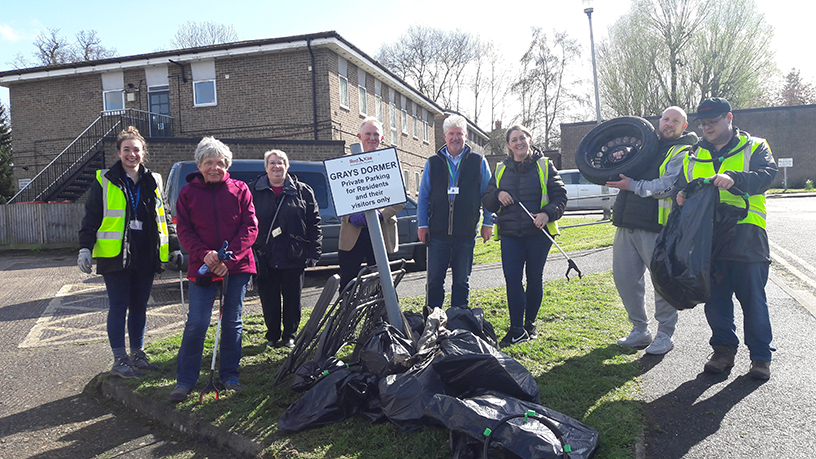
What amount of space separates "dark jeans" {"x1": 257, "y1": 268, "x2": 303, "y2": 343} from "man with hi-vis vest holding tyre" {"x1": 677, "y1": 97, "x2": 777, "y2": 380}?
10.8ft

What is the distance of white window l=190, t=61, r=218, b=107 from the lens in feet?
67.8

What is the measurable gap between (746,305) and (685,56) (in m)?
35.7

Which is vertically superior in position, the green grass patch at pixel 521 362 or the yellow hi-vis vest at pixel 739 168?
the yellow hi-vis vest at pixel 739 168

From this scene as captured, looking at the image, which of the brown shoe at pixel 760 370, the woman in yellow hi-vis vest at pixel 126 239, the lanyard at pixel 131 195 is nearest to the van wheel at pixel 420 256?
the woman in yellow hi-vis vest at pixel 126 239

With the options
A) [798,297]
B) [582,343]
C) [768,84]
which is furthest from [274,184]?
[768,84]

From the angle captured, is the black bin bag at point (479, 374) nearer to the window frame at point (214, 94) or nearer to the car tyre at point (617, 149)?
the car tyre at point (617, 149)

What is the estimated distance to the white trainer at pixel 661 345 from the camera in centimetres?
442

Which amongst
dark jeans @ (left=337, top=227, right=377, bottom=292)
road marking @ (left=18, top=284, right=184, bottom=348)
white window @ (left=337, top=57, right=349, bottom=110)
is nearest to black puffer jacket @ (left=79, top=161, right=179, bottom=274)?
dark jeans @ (left=337, top=227, right=377, bottom=292)

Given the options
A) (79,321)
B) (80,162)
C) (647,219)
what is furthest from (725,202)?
(80,162)

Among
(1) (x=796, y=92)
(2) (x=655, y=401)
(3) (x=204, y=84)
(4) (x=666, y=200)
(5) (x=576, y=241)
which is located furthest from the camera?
(1) (x=796, y=92)

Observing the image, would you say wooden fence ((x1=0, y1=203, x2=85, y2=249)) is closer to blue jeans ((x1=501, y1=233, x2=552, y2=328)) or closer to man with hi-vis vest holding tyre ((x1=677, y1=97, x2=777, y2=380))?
blue jeans ((x1=501, y1=233, x2=552, y2=328))

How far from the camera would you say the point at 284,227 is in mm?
4988

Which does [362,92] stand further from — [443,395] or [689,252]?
[443,395]

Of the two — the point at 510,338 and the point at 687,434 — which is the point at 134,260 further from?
the point at 687,434
